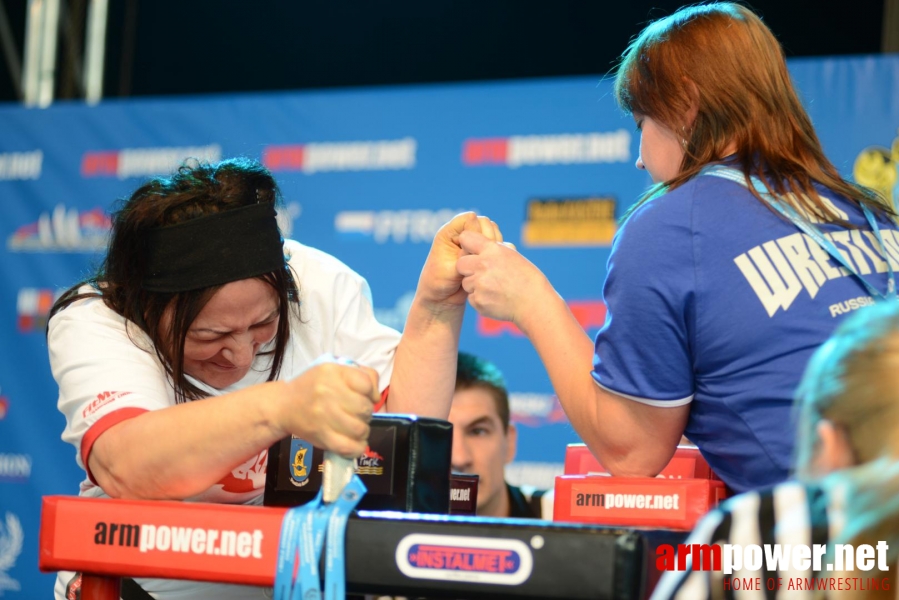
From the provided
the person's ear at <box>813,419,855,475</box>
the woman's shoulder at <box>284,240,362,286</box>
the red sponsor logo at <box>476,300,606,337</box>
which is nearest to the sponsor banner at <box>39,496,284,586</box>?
the person's ear at <box>813,419,855,475</box>

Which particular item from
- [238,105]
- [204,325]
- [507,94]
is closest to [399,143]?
[507,94]

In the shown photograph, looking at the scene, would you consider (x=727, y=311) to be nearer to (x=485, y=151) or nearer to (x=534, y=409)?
(x=534, y=409)

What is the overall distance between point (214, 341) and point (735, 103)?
0.83 meters

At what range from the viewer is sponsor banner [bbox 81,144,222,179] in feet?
12.7

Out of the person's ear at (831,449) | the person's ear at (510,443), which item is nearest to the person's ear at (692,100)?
the person's ear at (831,449)

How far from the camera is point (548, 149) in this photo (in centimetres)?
341

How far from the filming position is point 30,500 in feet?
12.4

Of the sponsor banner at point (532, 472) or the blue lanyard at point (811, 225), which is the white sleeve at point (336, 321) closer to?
the blue lanyard at point (811, 225)

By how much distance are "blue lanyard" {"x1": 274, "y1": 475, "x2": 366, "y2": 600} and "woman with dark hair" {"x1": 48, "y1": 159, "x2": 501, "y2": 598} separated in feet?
0.28

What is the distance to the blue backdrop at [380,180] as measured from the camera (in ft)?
10.8

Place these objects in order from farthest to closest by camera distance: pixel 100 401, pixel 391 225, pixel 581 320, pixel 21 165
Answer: pixel 21 165
pixel 391 225
pixel 581 320
pixel 100 401

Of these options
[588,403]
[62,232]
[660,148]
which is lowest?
[588,403]

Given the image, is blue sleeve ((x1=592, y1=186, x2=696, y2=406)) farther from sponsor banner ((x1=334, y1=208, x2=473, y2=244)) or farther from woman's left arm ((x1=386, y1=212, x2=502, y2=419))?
sponsor banner ((x1=334, y1=208, x2=473, y2=244))

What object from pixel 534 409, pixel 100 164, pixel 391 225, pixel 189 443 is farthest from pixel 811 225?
pixel 100 164
